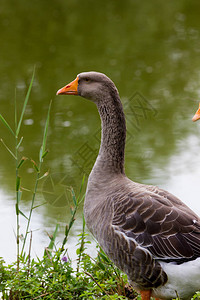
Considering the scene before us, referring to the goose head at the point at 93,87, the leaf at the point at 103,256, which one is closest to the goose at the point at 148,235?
the leaf at the point at 103,256

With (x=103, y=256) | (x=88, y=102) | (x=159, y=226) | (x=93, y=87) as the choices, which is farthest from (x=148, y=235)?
(x=88, y=102)

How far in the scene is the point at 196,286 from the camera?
3027 millimetres

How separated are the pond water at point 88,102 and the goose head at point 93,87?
1.13 metres

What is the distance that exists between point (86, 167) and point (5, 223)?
4.44 ft

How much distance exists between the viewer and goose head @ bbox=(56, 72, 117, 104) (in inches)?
143

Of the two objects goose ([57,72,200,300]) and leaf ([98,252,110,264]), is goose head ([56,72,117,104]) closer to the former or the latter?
goose ([57,72,200,300])

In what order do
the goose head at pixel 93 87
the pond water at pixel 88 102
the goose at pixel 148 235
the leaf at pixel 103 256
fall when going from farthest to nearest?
1. the pond water at pixel 88 102
2. the leaf at pixel 103 256
3. the goose head at pixel 93 87
4. the goose at pixel 148 235

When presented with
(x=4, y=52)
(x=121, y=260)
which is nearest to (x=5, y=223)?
(x=121, y=260)

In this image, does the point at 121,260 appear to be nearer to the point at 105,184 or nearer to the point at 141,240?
the point at 141,240

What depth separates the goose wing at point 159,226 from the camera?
10.0ft

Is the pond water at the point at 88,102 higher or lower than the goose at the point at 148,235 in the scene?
higher

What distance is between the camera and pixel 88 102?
8.60m

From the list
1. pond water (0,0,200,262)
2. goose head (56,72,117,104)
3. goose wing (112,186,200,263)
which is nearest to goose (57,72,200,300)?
goose wing (112,186,200,263)

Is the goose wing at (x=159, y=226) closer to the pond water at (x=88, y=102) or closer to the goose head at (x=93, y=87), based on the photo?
the goose head at (x=93, y=87)
